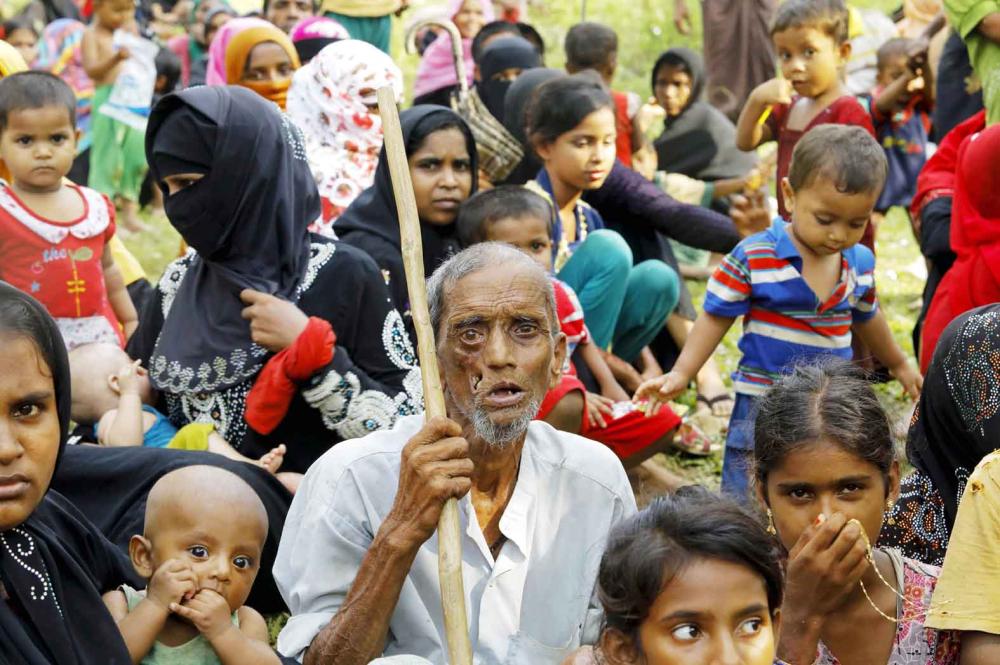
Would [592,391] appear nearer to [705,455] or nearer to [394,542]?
[705,455]

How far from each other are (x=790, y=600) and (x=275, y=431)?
2178 millimetres

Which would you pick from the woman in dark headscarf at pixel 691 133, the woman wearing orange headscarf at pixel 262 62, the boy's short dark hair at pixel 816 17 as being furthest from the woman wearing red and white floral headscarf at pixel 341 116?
the woman in dark headscarf at pixel 691 133

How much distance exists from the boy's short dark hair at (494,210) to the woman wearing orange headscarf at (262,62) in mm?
2517

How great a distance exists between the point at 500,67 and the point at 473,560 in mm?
5660

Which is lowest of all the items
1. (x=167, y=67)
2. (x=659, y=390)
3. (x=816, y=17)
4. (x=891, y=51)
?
(x=167, y=67)

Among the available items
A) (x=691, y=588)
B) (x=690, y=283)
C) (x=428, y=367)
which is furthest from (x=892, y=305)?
(x=691, y=588)

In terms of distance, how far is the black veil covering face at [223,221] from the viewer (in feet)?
15.1

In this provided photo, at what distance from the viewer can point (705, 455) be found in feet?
20.9

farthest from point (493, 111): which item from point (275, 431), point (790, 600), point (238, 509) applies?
point (790, 600)

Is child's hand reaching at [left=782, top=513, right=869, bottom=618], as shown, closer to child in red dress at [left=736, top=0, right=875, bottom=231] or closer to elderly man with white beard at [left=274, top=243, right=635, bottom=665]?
elderly man with white beard at [left=274, top=243, right=635, bottom=665]

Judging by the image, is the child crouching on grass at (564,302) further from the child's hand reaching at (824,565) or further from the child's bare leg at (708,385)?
the child's hand reaching at (824,565)

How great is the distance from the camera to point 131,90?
1029 centimetres

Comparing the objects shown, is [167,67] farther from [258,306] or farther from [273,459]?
[273,459]

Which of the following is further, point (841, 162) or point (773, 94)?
point (773, 94)
